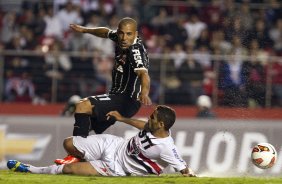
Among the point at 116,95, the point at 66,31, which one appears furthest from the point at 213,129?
the point at 66,31

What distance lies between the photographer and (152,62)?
68.0ft

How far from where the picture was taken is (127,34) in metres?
13.1

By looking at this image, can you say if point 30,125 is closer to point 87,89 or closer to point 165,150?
point 87,89

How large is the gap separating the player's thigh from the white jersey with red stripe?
1.19 ft

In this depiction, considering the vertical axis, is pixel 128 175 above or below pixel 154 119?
below

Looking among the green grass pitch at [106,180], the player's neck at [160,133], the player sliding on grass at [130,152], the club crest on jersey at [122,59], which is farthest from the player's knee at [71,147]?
the club crest on jersey at [122,59]

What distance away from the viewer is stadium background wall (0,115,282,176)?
17375 millimetres

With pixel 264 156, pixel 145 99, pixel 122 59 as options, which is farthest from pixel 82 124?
pixel 264 156

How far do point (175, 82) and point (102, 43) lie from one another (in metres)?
Answer: 1.97

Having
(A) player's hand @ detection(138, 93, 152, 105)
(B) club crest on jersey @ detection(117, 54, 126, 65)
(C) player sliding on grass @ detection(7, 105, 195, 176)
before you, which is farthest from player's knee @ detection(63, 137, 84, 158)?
(A) player's hand @ detection(138, 93, 152, 105)

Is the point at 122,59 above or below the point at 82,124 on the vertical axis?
above

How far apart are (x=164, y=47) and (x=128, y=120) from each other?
8.73 meters

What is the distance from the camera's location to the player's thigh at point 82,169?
42.7 ft

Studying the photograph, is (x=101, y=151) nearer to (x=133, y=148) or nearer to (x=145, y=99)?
(x=133, y=148)
